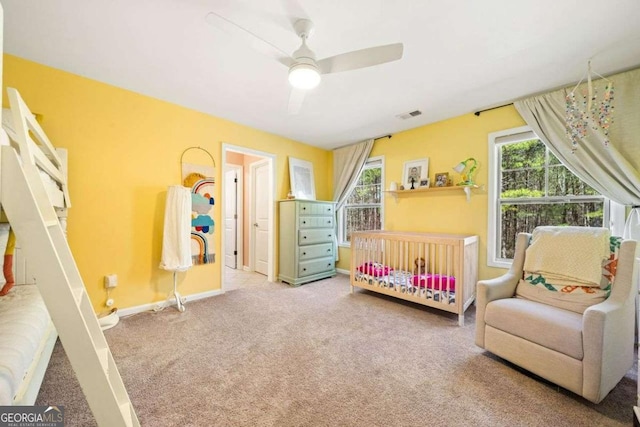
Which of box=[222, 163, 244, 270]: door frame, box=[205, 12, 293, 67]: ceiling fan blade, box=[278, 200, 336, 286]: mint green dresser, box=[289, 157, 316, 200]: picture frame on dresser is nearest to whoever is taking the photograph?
box=[205, 12, 293, 67]: ceiling fan blade

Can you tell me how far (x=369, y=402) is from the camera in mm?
1482

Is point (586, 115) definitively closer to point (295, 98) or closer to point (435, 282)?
point (435, 282)

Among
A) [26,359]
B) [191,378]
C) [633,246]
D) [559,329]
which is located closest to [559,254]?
[633,246]

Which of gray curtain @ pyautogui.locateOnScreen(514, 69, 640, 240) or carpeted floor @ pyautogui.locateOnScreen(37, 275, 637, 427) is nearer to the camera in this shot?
carpeted floor @ pyautogui.locateOnScreen(37, 275, 637, 427)

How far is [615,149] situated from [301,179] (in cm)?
361

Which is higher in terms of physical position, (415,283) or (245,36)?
(245,36)

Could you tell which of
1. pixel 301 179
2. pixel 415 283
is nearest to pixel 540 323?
pixel 415 283

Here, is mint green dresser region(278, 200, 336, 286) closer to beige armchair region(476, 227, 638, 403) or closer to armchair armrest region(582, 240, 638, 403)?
beige armchair region(476, 227, 638, 403)

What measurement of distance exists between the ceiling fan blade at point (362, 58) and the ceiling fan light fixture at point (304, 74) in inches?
4.6

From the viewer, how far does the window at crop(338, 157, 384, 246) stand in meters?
4.22

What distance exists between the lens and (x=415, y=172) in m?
3.62

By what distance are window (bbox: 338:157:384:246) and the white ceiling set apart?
1516mm

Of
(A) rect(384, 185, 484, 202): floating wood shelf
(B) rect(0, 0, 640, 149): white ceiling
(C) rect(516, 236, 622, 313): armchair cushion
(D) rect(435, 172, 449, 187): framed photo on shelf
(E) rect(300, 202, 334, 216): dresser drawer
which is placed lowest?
(C) rect(516, 236, 622, 313): armchair cushion

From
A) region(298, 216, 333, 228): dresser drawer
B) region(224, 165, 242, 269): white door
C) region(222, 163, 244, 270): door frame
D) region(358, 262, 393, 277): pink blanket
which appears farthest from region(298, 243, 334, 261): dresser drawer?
region(224, 165, 242, 269): white door
